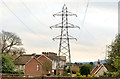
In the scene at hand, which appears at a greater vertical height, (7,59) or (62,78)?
(7,59)

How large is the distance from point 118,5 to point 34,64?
134 ft

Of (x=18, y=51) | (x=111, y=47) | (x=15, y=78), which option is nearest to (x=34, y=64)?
(x=18, y=51)

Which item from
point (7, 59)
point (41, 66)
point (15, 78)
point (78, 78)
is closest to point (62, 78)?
point (78, 78)

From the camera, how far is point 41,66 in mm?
56000

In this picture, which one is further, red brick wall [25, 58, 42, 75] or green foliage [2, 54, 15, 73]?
red brick wall [25, 58, 42, 75]

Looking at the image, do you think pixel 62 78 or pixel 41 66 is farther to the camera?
pixel 41 66

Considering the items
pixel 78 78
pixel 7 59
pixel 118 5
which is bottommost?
pixel 78 78

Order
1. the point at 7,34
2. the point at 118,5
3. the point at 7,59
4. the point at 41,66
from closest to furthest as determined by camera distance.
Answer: the point at 118,5
the point at 7,59
the point at 7,34
the point at 41,66

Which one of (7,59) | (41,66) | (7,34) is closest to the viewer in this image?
(7,59)

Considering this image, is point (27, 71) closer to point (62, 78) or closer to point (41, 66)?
point (41, 66)

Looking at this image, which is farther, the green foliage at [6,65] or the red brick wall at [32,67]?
the red brick wall at [32,67]

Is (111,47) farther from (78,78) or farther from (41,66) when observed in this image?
(41,66)

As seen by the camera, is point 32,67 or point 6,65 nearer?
point 6,65

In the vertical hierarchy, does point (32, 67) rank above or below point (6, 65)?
below
